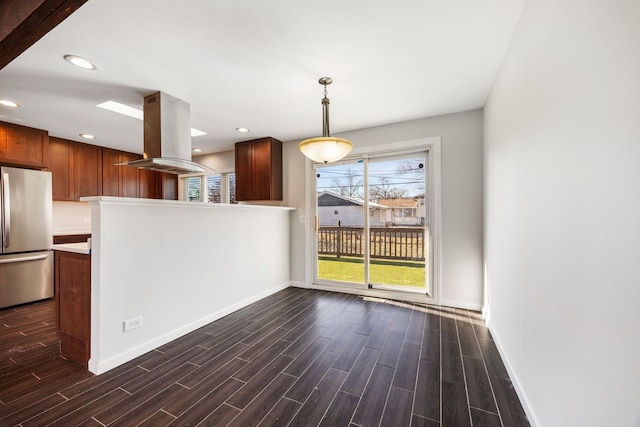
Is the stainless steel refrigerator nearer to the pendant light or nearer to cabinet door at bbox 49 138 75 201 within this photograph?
cabinet door at bbox 49 138 75 201

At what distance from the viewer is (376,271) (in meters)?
3.98

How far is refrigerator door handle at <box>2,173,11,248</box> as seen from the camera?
338 cm

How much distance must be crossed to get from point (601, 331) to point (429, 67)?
2.22 meters

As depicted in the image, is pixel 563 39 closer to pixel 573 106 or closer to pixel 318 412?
pixel 573 106

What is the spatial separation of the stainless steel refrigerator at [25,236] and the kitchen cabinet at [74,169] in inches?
18.1

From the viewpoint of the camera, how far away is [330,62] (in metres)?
2.23

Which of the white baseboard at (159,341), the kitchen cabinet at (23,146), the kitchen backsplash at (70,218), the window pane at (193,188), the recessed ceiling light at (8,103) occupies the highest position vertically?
the recessed ceiling light at (8,103)

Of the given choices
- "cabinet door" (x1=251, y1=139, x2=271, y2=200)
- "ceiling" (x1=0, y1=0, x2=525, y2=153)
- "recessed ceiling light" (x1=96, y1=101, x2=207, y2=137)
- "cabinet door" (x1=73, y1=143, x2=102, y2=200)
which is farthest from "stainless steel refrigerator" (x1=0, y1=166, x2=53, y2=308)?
"cabinet door" (x1=251, y1=139, x2=271, y2=200)

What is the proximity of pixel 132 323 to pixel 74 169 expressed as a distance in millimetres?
3700

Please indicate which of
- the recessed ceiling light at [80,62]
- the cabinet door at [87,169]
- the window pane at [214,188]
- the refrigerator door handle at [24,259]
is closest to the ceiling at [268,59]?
the recessed ceiling light at [80,62]

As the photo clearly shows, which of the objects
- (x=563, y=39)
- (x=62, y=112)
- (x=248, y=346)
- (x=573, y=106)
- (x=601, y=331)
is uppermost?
(x=62, y=112)

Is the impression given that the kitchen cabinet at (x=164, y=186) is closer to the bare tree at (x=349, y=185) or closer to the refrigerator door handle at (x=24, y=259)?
the refrigerator door handle at (x=24, y=259)

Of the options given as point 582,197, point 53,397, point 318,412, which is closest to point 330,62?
point 582,197

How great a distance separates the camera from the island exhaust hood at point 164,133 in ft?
8.97
